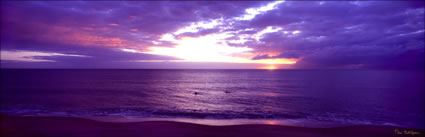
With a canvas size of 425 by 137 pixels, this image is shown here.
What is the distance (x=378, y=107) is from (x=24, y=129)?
111 ft

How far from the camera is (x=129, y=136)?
11.3m

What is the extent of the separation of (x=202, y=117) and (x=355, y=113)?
16.4m

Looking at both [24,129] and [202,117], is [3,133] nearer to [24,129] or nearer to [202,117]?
[24,129]

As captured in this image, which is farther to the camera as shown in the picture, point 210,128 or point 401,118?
point 401,118

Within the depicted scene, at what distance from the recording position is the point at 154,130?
12.7 meters

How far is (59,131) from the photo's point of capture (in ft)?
39.4

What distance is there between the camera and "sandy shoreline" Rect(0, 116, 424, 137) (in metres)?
11.8

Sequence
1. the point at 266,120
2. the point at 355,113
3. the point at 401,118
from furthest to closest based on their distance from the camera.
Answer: the point at 355,113 < the point at 401,118 < the point at 266,120

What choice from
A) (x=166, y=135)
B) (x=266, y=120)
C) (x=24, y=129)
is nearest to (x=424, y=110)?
(x=266, y=120)

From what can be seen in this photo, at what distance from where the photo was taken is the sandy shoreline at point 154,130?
11.8 m

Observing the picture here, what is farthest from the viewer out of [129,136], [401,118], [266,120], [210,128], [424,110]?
[424,110]

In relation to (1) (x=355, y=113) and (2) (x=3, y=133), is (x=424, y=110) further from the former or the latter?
(2) (x=3, y=133)

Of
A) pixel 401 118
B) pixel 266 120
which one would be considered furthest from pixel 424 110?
pixel 266 120

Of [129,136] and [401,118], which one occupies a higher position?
[129,136]
